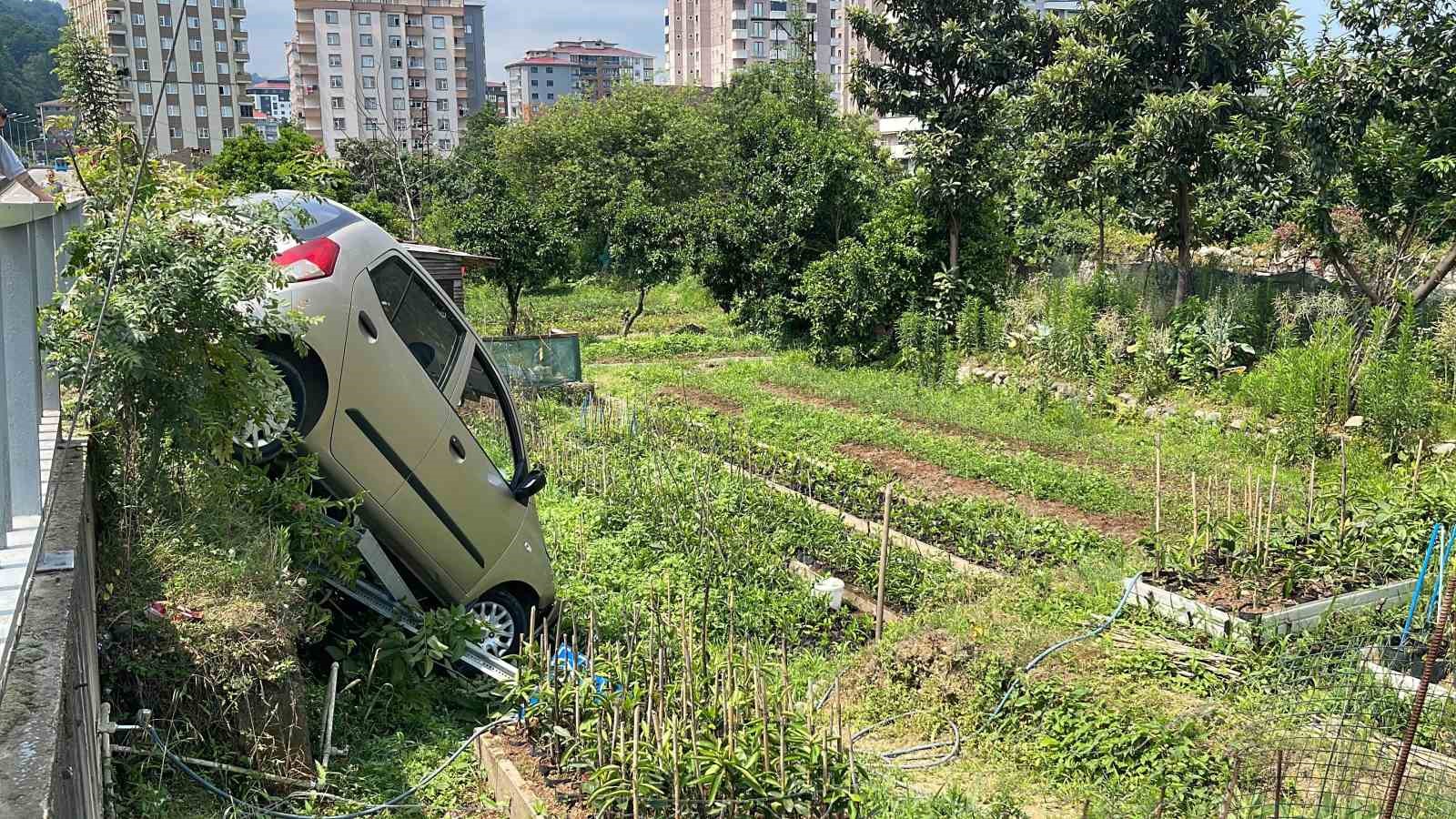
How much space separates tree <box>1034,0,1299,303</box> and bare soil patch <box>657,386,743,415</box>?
5.41 m

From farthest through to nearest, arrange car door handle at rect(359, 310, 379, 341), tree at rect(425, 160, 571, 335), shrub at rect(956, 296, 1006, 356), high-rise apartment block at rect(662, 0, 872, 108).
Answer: high-rise apartment block at rect(662, 0, 872, 108)
tree at rect(425, 160, 571, 335)
shrub at rect(956, 296, 1006, 356)
car door handle at rect(359, 310, 379, 341)

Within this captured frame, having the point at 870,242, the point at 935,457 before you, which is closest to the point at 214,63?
the point at 870,242

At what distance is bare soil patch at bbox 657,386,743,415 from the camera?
14.7m

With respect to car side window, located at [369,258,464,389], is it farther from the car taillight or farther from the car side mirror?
the car side mirror

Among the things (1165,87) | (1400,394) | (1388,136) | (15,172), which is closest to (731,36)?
(1165,87)

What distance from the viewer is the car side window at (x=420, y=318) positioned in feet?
18.7

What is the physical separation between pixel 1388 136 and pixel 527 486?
10.1 metres

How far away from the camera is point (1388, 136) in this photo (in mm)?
11695

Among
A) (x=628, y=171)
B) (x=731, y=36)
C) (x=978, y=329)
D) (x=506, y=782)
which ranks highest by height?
(x=731, y=36)

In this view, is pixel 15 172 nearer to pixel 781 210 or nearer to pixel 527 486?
pixel 527 486

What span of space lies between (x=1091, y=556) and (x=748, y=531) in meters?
2.48

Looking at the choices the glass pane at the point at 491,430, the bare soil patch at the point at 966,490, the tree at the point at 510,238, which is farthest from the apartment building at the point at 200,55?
the bare soil patch at the point at 966,490

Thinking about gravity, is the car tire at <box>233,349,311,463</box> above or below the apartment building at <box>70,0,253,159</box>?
below

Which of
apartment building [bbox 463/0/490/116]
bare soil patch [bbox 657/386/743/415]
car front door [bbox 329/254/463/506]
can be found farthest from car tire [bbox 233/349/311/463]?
apartment building [bbox 463/0/490/116]
